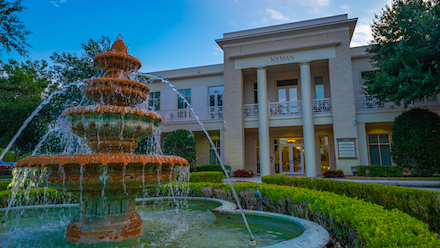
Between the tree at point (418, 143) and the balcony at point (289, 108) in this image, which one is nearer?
the tree at point (418, 143)

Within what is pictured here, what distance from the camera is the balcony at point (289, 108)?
17031 millimetres

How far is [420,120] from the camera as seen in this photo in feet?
43.2

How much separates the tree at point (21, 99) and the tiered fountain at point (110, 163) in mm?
18095

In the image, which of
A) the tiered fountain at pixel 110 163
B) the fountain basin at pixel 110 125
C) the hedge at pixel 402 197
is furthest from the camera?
the hedge at pixel 402 197

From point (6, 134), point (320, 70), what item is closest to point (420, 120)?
point (320, 70)

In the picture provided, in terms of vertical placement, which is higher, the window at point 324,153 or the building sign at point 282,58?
the building sign at point 282,58

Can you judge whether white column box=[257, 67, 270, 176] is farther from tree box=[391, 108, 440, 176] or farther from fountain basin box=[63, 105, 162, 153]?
fountain basin box=[63, 105, 162, 153]

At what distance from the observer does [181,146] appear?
56.8 ft

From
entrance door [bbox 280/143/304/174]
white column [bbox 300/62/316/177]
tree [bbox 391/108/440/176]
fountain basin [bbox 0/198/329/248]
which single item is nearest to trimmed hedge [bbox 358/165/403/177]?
tree [bbox 391/108/440/176]

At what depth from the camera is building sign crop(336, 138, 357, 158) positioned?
1525cm

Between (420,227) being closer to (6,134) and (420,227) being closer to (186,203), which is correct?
(186,203)

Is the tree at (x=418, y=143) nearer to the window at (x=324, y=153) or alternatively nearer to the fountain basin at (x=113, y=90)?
the window at (x=324, y=153)

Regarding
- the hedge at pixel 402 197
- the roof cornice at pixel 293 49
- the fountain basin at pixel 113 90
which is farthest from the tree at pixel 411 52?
the fountain basin at pixel 113 90

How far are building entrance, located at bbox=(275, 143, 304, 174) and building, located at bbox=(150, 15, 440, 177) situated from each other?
73 mm
